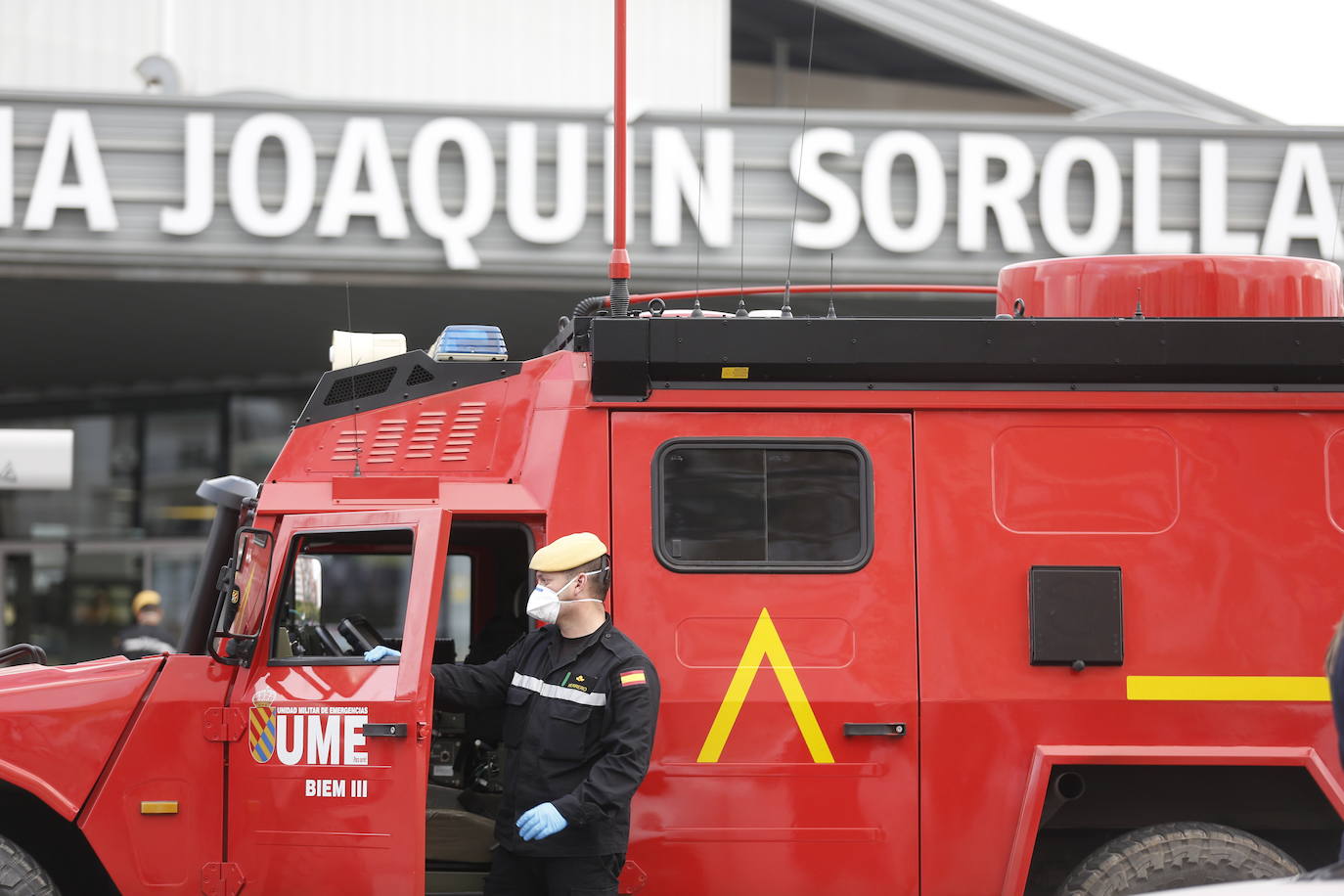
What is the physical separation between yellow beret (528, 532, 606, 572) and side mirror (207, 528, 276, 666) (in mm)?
1040

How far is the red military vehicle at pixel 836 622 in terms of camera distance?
16.0 feet

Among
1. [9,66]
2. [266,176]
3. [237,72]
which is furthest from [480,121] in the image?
[9,66]

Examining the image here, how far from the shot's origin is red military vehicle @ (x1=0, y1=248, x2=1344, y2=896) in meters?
4.87

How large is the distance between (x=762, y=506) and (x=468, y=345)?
1.35 meters

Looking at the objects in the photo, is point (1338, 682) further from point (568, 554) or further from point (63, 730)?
point (63, 730)

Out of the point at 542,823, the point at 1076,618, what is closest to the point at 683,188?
the point at 1076,618

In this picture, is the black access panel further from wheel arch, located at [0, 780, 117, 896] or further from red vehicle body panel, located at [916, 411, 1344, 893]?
wheel arch, located at [0, 780, 117, 896]

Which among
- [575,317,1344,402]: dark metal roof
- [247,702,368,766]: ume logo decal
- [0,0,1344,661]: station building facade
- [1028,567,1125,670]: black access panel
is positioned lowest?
[247,702,368,766]: ume logo decal

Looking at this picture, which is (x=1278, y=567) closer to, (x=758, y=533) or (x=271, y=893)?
(x=758, y=533)

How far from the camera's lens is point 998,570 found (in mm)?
5027

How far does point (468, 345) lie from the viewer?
541cm

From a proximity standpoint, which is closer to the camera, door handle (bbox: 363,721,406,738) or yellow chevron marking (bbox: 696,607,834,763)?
door handle (bbox: 363,721,406,738)

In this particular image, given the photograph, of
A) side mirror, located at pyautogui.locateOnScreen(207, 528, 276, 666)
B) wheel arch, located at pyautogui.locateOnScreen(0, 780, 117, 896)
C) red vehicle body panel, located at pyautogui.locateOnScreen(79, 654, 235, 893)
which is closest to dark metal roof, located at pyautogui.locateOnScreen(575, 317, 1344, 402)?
side mirror, located at pyautogui.locateOnScreen(207, 528, 276, 666)

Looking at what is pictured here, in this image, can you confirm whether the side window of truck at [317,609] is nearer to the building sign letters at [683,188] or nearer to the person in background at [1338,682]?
the person in background at [1338,682]
